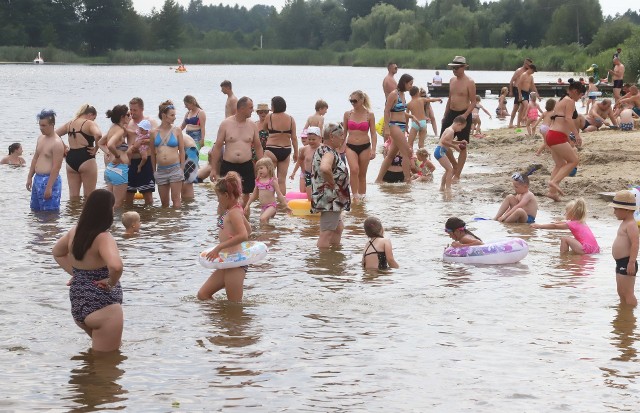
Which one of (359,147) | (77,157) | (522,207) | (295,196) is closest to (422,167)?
(359,147)

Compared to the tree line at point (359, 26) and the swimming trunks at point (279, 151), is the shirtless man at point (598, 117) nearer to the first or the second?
the swimming trunks at point (279, 151)

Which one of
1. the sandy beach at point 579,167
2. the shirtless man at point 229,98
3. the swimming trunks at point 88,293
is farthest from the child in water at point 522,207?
the swimming trunks at point 88,293

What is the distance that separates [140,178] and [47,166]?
1.33 m

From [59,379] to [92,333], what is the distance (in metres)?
0.47

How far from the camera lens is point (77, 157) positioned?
14039 millimetres

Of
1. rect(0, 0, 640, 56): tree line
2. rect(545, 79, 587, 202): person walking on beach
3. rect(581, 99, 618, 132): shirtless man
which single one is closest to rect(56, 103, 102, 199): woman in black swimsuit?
rect(545, 79, 587, 202): person walking on beach

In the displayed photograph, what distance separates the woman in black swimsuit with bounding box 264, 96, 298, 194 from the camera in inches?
566

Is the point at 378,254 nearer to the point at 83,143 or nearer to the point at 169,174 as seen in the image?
the point at 169,174

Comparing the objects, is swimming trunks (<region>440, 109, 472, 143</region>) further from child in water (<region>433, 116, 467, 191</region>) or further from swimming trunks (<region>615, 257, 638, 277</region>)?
swimming trunks (<region>615, 257, 638, 277</region>)

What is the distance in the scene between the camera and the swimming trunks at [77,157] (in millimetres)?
13961

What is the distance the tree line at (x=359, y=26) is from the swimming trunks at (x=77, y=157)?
3320 inches

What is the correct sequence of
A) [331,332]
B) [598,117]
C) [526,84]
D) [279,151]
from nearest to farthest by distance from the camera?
[331,332] → [279,151] → [598,117] → [526,84]

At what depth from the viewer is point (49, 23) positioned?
121 m

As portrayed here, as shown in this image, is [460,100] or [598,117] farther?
[598,117]
